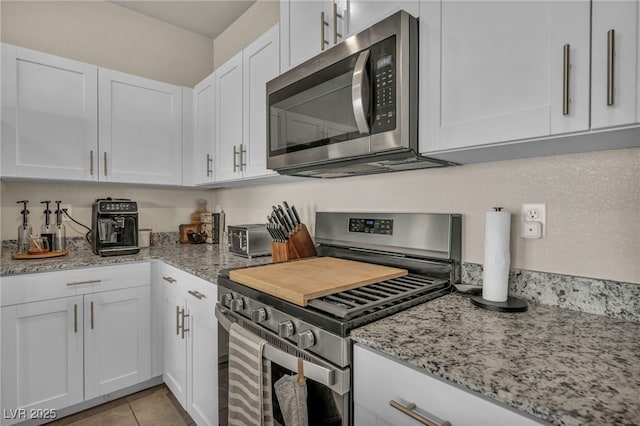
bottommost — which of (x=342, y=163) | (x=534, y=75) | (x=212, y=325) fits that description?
(x=212, y=325)

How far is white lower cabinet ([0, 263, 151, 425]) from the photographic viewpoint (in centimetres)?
168

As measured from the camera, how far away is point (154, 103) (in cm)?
241

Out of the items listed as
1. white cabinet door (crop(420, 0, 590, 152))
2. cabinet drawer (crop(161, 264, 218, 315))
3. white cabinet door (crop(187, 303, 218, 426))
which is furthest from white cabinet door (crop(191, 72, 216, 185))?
white cabinet door (crop(420, 0, 590, 152))

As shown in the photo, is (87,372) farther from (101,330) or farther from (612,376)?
(612,376)

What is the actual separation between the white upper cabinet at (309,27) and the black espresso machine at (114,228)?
152 centimetres

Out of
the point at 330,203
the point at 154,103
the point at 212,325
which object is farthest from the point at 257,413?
the point at 154,103

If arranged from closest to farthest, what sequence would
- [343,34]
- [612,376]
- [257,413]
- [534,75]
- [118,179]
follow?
[612,376] → [534,75] → [257,413] → [343,34] → [118,179]

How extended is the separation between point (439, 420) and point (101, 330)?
2026 millimetres

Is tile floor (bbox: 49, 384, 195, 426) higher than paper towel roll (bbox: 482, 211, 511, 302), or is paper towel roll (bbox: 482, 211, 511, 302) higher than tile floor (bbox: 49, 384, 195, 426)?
paper towel roll (bbox: 482, 211, 511, 302)

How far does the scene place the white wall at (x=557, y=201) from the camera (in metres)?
0.93

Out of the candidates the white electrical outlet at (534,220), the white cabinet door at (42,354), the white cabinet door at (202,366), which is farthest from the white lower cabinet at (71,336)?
the white electrical outlet at (534,220)

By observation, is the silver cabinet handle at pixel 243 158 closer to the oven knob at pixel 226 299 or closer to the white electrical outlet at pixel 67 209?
the oven knob at pixel 226 299

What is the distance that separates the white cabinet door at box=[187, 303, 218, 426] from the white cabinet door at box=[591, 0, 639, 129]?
152 cm

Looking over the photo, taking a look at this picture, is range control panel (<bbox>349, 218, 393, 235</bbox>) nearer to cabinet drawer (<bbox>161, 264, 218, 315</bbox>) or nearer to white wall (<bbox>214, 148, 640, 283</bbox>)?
white wall (<bbox>214, 148, 640, 283</bbox>)
